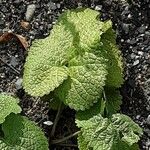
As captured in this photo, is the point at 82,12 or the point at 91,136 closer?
the point at 91,136

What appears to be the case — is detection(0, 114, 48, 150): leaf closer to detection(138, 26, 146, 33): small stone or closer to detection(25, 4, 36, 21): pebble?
detection(25, 4, 36, 21): pebble

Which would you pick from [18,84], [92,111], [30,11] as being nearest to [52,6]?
[30,11]

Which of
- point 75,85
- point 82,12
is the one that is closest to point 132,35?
point 82,12

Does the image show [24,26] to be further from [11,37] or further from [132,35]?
[132,35]

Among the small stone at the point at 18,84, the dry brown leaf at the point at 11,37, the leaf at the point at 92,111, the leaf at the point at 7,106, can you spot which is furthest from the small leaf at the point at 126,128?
the dry brown leaf at the point at 11,37

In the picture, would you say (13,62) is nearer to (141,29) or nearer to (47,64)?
(47,64)

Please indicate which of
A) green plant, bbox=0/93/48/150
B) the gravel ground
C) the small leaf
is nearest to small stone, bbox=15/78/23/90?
the gravel ground
